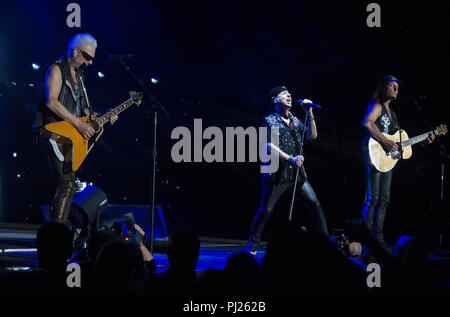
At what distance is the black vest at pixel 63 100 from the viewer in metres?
4.84

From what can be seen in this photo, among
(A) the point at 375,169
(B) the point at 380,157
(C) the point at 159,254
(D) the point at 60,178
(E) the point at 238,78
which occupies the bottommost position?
(C) the point at 159,254

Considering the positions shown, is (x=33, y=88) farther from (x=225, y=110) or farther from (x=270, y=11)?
(x=270, y=11)

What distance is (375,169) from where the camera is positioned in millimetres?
6332

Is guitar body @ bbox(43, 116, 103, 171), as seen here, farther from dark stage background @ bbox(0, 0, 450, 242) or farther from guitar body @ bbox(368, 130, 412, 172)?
dark stage background @ bbox(0, 0, 450, 242)

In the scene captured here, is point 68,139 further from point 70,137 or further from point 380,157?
point 380,157

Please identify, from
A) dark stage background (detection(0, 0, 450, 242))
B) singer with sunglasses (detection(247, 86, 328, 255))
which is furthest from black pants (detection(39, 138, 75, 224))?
dark stage background (detection(0, 0, 450, 242))

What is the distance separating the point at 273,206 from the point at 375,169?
1.38 metres

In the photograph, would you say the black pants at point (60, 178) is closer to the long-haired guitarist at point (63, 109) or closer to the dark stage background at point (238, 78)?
the long-haired guitarist at point (63, 109)

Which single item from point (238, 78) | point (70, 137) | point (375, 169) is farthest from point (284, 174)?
point (238, 78)

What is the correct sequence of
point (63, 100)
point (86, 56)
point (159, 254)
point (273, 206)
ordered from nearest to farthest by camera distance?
point (63, 100), point (86, 56), point (273, 206), point (159, 254)

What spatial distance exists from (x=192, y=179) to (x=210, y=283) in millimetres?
7484

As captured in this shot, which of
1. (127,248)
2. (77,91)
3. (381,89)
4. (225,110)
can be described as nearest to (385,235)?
(381,89)

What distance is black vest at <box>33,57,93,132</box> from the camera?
15.9ft

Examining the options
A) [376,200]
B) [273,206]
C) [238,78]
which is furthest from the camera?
[238,78]
